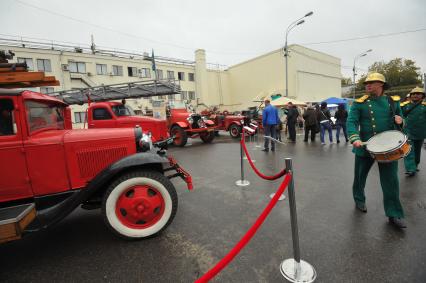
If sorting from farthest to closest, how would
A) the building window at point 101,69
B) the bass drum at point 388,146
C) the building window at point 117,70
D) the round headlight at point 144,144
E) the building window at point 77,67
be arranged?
the building window at point 117,70
the building window at point 101,69
the building window at point 77,67
the round headlight at point 144,144
the bass drum at point 388,146

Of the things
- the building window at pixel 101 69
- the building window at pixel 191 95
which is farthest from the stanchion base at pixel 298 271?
the building window at pixel 191 95

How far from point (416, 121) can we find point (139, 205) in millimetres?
5477

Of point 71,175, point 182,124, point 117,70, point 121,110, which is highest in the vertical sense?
point 117,70

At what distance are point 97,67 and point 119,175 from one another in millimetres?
27178

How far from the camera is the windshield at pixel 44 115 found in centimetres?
245

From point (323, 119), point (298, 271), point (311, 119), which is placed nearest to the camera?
point (298, 271)

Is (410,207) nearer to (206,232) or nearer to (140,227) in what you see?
(206,232)

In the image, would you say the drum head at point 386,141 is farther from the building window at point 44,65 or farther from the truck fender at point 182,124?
the building window at point 44,65

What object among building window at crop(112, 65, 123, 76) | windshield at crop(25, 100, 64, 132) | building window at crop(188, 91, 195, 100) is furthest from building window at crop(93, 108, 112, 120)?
building window at crop(188, 91, 195, 100)

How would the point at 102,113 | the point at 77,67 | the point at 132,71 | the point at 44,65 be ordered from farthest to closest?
1. the point at 132,71
2. the point at 77,67
3. the point at 44,65
4. the point at 102,113

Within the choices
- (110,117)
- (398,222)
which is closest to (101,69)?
(110,117)

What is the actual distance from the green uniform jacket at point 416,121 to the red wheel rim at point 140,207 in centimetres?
519

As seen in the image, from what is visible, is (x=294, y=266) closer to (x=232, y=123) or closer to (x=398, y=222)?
(x=398, y=222)

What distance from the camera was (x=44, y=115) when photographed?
9.00 feet
